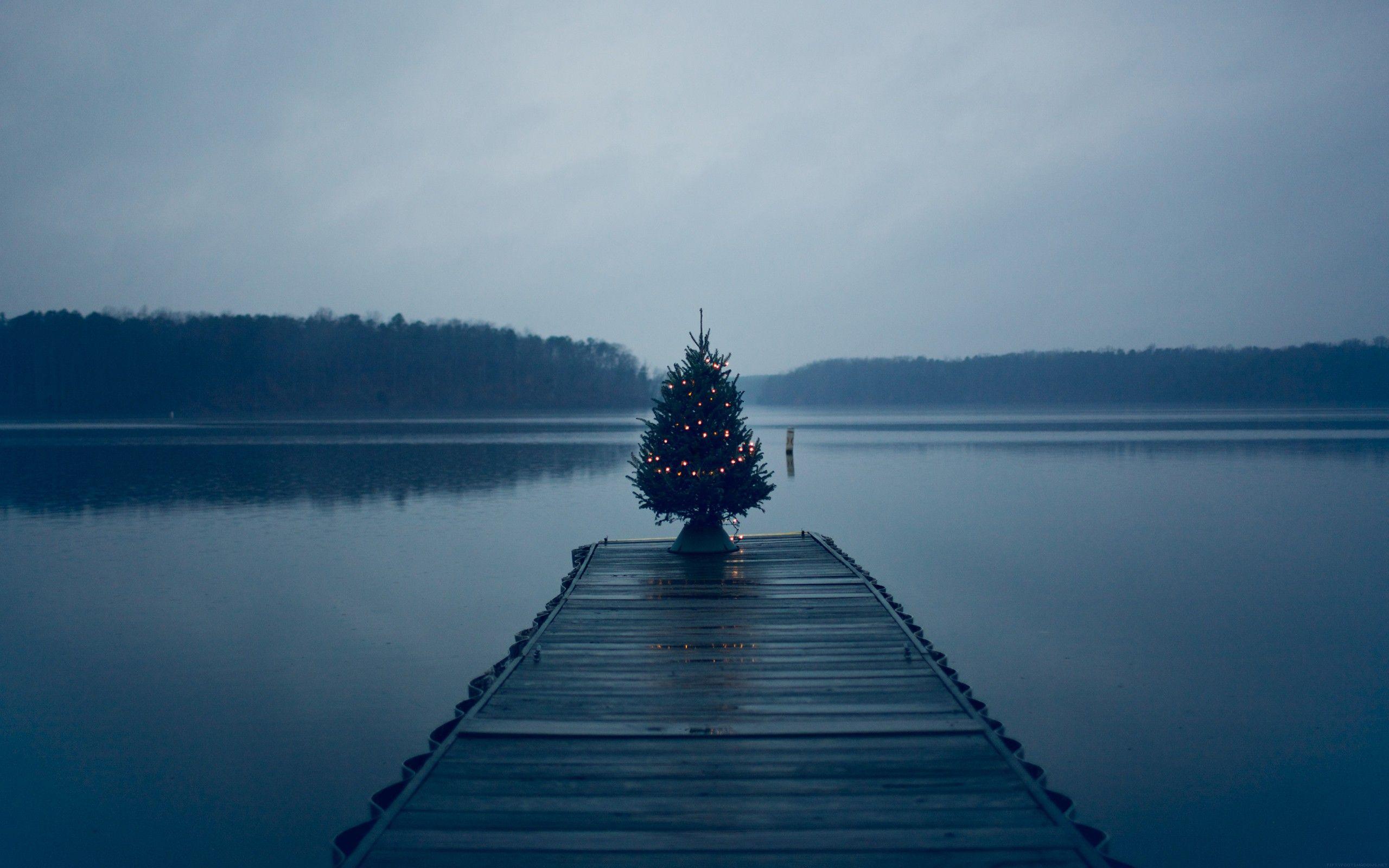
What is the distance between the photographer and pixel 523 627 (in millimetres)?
9250

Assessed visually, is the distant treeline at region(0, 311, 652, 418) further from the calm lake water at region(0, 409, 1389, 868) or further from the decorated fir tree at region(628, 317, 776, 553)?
the decorated fir tree at region(628, 317, 776, 553)

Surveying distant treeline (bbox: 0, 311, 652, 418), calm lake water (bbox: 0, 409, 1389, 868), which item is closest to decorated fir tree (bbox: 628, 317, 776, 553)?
calm lake water (bbox: 0, 409, 1389, 868)

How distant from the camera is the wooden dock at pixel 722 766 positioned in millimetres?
3291

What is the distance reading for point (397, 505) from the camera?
18688 mm

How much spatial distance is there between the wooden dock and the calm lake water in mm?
1310

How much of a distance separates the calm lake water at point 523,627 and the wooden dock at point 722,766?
1.31 m

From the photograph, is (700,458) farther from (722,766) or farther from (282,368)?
(282,368)

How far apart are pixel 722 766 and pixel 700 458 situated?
19.7ft

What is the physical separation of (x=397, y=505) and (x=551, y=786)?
15913 millimetres

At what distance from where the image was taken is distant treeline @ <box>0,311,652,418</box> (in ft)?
275

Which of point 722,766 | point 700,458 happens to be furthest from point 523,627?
point 722,766

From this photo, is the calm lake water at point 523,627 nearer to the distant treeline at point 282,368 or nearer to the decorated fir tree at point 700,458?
the decorated fir tree at point 700,458

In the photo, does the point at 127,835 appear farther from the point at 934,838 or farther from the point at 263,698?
the point at 934,838

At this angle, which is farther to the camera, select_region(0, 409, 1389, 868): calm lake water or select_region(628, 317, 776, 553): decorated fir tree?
select_region(628, 317, 776, 553): decorated fir tree
